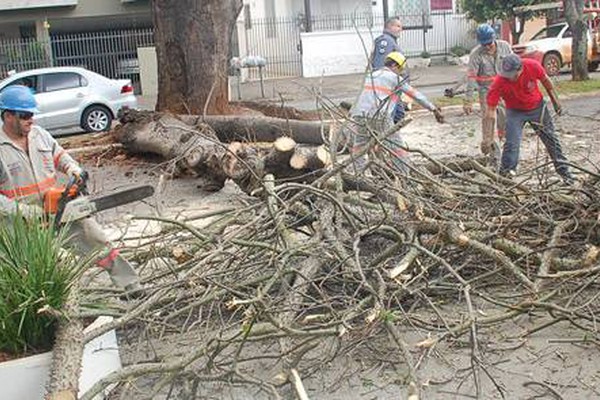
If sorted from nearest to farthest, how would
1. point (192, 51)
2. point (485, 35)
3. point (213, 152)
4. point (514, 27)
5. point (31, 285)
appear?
point (31, 285) → point (213, 152) → point (485, 35) → point (192, 51) → point (514, 27)

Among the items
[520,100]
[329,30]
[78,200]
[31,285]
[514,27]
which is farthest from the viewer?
[329,30]

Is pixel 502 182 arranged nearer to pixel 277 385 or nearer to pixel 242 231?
pixel 242 231

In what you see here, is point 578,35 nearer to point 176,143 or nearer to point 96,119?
point 96,119

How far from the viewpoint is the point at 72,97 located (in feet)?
55.9

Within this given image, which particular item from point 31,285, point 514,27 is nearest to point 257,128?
point 31,285

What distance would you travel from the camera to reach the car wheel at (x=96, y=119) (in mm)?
17172

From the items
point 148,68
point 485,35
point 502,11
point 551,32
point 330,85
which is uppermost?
point 502,11

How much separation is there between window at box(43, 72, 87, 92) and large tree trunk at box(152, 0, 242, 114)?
532 cm

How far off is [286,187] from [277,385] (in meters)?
1.49

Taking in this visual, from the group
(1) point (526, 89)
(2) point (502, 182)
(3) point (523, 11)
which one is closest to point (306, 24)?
(3) point (523, 11)

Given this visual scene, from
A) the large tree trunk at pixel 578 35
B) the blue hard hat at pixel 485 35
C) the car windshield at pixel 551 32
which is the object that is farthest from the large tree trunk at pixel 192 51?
the car windshield at pixel 551 32

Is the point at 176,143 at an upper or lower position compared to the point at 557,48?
lower

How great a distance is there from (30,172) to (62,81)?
1260 cm

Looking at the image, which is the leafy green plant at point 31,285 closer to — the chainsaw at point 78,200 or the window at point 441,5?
the chainsaw at point 78,200
